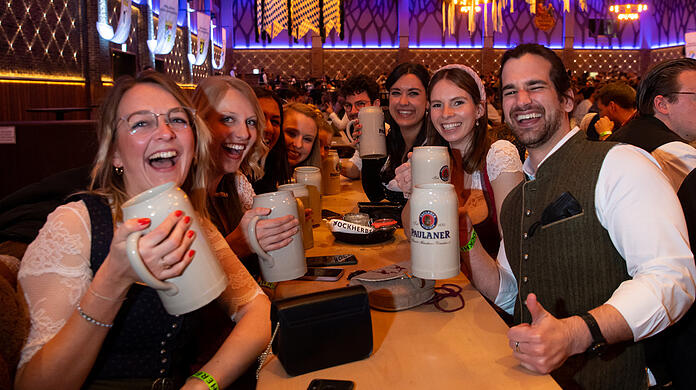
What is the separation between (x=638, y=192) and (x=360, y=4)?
17.6 meters

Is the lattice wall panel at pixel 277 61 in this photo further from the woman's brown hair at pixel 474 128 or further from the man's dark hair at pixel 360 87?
the woman's brown hair at pixel 474 128

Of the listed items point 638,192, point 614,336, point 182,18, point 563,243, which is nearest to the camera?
point 614,336

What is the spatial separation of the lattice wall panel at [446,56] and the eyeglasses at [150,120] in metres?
16.8

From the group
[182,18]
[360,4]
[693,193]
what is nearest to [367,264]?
[693,193]

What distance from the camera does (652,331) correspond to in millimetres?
1198

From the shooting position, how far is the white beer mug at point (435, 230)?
1.23 meters

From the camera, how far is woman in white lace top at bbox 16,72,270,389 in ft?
3.43

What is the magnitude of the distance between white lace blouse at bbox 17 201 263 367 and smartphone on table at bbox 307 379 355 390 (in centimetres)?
38

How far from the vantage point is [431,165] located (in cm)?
156

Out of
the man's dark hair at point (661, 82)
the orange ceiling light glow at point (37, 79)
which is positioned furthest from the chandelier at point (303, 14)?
the man's dark hair at point (661, 82)

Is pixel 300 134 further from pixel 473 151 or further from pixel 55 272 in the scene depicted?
pixel 55 272

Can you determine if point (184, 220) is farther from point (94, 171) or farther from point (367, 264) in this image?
point (367, 264)

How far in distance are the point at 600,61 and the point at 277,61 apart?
11228 millimetres

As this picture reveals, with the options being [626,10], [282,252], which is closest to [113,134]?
[282,252]
